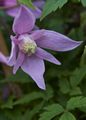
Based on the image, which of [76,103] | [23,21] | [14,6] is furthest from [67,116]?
[14,6]

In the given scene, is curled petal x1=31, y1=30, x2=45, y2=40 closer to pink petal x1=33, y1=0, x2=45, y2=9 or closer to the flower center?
the flower center

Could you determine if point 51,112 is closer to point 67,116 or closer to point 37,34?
point 67,116

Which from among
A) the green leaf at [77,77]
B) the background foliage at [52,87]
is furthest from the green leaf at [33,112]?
the green leaf at [77,77]

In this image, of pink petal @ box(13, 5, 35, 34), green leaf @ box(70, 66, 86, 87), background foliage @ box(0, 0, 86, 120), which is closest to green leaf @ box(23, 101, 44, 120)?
background foliage @ box(0, 0, 86, 120)

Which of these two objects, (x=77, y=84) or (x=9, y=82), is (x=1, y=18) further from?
(x=77, y=84)

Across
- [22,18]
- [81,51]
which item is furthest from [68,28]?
[22,18]

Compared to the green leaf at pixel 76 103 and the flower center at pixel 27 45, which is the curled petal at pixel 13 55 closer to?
the flower center at pixel 27 45
